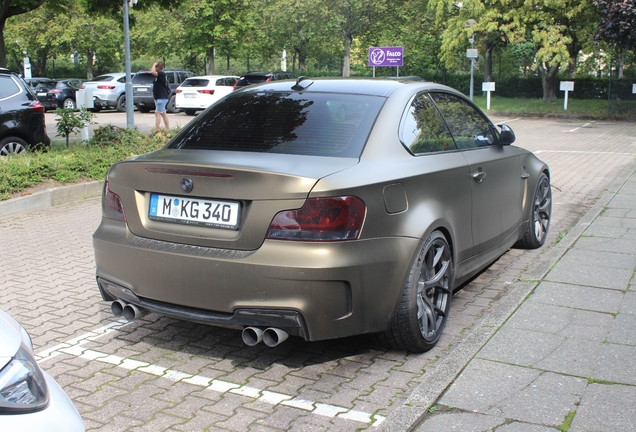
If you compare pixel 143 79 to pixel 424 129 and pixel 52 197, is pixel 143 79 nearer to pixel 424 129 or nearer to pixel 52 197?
pixel 52 197

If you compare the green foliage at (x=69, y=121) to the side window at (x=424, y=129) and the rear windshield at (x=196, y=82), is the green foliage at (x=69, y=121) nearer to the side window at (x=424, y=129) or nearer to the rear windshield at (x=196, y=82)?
the side window at (x=424, y=129)

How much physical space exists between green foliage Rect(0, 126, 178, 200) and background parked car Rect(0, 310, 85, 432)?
7.64 metres

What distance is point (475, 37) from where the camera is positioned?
39156 mm

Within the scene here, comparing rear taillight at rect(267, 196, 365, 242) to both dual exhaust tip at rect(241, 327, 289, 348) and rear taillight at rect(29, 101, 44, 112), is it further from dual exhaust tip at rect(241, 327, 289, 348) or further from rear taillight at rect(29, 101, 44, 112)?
rear taillight at rect(29, 101, 44, 112)

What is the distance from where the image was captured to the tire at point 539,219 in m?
6.76

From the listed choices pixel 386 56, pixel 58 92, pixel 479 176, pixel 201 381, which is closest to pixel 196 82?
pixel 58 92

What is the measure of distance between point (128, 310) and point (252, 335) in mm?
880

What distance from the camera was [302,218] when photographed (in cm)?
365

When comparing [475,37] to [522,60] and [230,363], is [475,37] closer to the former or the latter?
[522,60]

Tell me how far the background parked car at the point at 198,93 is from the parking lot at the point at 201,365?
2167 centimetres

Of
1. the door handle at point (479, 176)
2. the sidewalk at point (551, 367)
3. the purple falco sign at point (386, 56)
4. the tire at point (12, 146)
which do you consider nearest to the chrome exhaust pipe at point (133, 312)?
the sidewalk at point (551, 367)

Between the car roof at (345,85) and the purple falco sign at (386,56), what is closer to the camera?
the car roof at (345,85)

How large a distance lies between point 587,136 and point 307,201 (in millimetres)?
20200

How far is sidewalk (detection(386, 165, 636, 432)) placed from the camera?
3354mm
